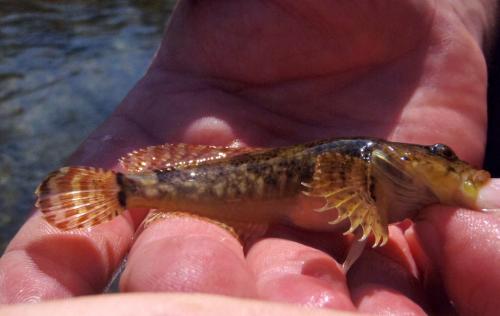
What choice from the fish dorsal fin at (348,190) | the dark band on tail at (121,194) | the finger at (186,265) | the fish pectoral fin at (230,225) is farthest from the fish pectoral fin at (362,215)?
the dark band on tail at (121,194)

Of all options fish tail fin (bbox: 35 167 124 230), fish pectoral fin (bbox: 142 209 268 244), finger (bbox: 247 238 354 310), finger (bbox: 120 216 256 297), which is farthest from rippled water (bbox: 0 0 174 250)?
finger (bbox: 247 238 354 310)

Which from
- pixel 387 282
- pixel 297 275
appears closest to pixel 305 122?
pixel 387 282

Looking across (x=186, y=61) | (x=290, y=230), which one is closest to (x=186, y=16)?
(x=186, y=61)

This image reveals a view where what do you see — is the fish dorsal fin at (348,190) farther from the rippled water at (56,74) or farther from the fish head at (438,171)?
the rippled water at (56,74)

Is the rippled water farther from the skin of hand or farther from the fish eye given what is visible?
the fish eye

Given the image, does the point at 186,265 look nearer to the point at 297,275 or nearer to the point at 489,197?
the point at 297,275

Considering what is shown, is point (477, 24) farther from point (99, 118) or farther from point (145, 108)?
point (99, 118)
